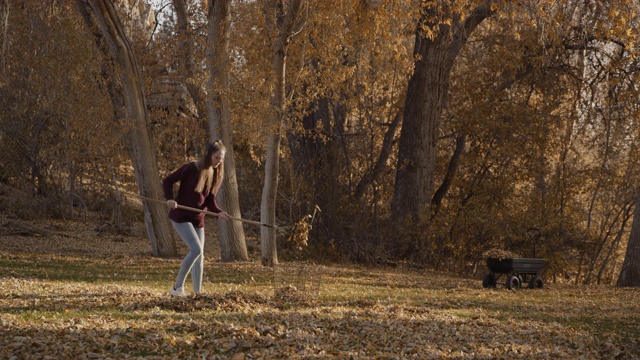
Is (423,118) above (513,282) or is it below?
above

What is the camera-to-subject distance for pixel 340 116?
20938 mm

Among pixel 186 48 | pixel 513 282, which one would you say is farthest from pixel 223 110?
pixel 513 282

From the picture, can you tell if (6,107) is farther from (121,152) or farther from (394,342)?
(394,342)

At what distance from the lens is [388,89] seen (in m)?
22.6

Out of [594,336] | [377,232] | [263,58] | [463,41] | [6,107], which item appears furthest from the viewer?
[6,107]

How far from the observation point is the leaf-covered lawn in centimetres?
776

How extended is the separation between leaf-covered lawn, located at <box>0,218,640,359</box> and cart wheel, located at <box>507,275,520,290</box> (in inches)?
8.8

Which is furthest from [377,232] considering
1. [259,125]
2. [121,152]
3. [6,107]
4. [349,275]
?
[6,107]

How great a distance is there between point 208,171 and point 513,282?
27.4ft

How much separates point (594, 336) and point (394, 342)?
357cm

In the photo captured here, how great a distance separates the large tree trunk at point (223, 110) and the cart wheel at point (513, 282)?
582 centimetres

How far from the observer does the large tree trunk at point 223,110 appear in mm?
16375

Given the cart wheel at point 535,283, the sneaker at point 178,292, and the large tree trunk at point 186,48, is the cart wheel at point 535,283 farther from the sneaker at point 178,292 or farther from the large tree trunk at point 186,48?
the sneaker at point 178,292

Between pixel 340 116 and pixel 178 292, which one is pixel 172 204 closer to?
pixel 178 292
